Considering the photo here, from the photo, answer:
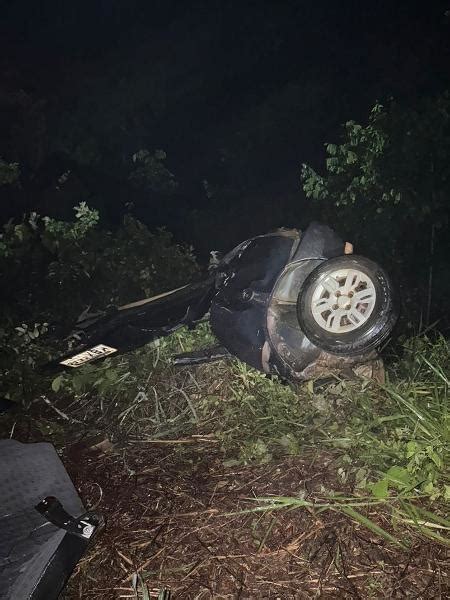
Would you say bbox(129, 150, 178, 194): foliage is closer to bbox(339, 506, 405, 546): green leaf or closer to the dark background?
the dark background

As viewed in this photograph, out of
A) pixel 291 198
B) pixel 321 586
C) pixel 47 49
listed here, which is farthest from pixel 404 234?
pixel 47 49

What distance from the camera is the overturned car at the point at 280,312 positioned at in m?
3.42

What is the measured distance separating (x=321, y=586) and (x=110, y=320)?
8.73 ft

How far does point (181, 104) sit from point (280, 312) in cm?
609

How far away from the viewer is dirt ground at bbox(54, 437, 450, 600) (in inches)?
81.2

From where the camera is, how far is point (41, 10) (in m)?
7.84

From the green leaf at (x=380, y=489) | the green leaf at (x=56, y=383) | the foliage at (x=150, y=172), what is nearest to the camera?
the green leaf at (x=380, y=489)

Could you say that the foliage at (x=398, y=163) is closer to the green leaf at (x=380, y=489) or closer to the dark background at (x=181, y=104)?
the dark background at (x=181, y=104)

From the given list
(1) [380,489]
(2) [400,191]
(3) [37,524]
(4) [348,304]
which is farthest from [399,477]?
(2) [400,191]

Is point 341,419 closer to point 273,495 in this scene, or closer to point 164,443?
point 273,495

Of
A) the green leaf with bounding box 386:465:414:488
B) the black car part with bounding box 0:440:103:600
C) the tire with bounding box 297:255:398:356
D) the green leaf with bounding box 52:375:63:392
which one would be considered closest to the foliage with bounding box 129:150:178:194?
the green leaf with bounding box 52:375:63:392

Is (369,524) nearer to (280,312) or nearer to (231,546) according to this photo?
(231,546)

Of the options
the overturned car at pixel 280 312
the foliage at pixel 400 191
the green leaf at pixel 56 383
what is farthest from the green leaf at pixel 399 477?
the foliage at pixel 400 191

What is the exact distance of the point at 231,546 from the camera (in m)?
2.32
